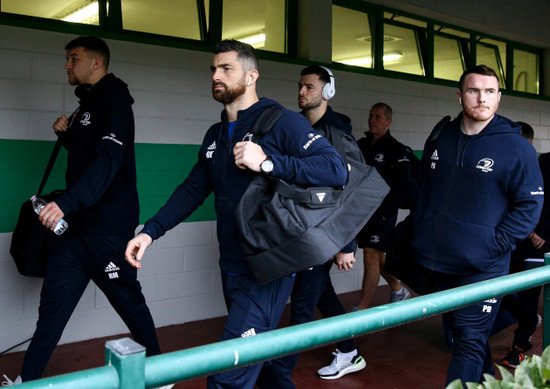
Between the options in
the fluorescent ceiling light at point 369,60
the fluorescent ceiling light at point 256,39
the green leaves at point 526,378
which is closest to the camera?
the green leaves at point 526,378

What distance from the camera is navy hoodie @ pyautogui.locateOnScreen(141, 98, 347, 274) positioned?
246 cm

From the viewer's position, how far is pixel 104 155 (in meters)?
3.30

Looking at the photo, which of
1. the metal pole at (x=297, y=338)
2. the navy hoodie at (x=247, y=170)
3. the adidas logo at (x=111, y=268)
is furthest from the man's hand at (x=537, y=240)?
the metal pole at (x=297, y=338)

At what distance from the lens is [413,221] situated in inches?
133

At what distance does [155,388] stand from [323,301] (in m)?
3.16

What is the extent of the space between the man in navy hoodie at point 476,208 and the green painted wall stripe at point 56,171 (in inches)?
90.5

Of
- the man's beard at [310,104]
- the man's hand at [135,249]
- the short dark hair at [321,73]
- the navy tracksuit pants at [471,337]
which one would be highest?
the short dark hair at [321,73]

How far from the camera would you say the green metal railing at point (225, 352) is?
94cm

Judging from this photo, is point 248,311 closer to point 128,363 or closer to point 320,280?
point 320,280

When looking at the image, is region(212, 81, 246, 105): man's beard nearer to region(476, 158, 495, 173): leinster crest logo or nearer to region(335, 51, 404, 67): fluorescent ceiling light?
region(476, 158, 495, 173): leinster crest logo

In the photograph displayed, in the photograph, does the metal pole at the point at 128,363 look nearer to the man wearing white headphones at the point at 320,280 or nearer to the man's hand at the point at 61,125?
the man wearing white headphones at the point at 320,280

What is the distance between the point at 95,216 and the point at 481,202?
207 cm

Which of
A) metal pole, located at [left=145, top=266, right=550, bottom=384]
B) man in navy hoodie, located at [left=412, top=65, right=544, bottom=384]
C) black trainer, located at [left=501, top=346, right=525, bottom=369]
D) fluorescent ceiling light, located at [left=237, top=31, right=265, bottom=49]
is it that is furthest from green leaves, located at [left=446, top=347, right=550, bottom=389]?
fluorescent ceiling light, located at [left=237, top=31, right=265, bottom=49]

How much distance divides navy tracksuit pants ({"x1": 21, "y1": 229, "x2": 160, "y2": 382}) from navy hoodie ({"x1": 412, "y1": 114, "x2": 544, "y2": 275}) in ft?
5.32
